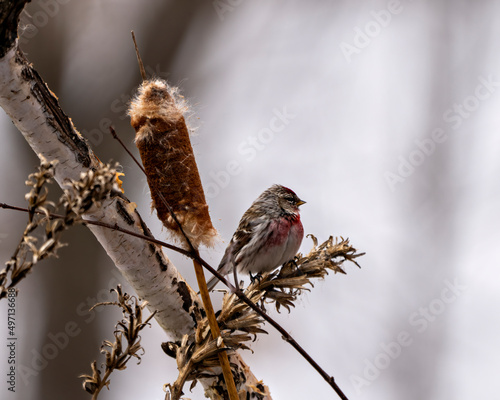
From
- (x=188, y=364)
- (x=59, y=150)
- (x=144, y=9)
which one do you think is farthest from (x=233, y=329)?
(x=144, y=9)

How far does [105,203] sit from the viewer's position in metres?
1.09

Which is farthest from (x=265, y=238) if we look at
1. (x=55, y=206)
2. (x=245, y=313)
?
(x=55, y=206)

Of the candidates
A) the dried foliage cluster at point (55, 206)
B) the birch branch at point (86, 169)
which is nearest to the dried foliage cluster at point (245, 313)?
the birch branch at point (86, 169)

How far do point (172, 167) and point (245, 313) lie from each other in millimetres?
304

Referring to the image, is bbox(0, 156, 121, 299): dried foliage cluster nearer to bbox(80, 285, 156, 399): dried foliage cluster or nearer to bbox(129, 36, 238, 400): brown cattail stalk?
bbox(80, 285, 156, 399): dried foliage cluster

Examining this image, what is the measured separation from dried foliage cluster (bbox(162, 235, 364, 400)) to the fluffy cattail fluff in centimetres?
15

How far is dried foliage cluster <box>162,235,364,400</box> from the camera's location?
99cm

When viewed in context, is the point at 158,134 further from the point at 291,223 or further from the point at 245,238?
the point at 291,223

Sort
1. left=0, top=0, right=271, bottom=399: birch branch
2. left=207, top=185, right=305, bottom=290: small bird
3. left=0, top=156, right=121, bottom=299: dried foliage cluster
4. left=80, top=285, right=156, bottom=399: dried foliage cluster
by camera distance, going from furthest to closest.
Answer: left=207, top=185, right=305, bottom=290: small bird
left=0, top=0, right=271, bottom=399: birch branch
left=80, top=285, right=156, bottom=399: dried foliage cluster
left=0, top=156, right=121, bottom=299: dried foliage cluster

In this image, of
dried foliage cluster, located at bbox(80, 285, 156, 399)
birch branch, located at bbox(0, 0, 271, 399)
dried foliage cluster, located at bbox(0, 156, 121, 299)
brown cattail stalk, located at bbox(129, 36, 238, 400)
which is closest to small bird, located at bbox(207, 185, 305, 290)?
birch branch, located at bbox(0, 0, 271, 399)

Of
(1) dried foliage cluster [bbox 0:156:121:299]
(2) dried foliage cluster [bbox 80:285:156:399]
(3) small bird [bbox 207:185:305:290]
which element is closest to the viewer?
(1) dried foliage cluster [bbox 0:156:121:299]

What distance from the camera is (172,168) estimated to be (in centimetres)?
102

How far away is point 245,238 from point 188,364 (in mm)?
1033

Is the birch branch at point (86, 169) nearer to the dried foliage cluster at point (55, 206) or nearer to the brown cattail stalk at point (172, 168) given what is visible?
the brown cattail stalk at point (172, 168)
